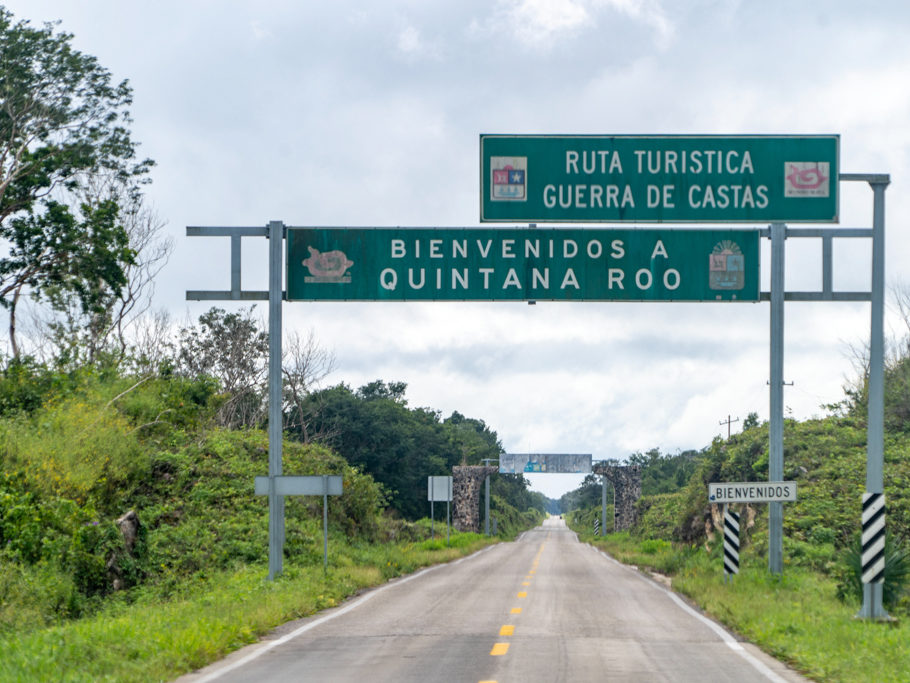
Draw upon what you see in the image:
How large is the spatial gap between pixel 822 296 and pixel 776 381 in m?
2.02

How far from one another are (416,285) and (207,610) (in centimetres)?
726

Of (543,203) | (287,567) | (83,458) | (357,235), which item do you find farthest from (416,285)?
(83,458)

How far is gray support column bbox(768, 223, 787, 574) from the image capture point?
20.4m

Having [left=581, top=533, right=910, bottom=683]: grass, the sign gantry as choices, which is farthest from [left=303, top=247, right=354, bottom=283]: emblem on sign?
[left=581, top=533, right=910, bottom=683]: grass

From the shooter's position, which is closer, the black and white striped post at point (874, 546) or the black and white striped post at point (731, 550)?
the black and white striped post at point (874, 546)

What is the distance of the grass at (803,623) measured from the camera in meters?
11.5

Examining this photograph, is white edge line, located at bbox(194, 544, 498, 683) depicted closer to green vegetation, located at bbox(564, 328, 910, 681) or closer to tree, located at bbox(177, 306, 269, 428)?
green vegetation, located at bbox(564, 328, 910, 681)

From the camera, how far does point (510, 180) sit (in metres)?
19.5

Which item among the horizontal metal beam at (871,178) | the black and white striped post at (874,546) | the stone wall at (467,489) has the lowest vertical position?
the stone wall at (467,489)

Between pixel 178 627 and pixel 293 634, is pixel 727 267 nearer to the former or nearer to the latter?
pixel 293 634

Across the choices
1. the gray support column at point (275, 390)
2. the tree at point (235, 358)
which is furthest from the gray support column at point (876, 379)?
the tree at point (235, 358)

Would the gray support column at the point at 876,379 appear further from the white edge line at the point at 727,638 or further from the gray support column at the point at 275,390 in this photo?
the gray support column at the point at 275,390

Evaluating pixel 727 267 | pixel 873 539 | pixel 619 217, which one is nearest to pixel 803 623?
pixel 873 539

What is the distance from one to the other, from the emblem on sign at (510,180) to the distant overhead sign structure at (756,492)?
7.27 metres
